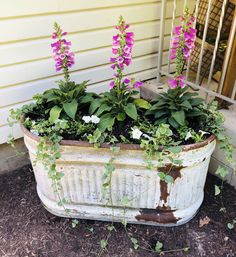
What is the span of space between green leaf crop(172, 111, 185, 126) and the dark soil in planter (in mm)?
717

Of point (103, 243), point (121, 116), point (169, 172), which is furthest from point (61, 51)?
point (103, 243)

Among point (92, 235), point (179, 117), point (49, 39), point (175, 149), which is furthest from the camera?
point (49, 39)

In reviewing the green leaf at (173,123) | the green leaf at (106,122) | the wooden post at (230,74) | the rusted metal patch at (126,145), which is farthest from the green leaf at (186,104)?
the wooden post at (230,74)

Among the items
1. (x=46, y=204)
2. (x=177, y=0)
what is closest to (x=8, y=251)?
(x=46, y=204)

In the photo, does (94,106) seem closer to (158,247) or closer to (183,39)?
(183,39)

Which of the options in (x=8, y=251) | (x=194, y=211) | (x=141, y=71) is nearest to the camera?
(x=8, y=251)

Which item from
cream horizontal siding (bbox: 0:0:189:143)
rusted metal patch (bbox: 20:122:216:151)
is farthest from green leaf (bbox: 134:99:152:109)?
cream horizontal siding (bbox: 0:0:189:143)

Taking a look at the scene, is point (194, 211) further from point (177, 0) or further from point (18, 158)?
point (177, 0)

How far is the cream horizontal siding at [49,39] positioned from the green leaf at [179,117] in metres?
0.89

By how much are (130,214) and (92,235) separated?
0.28 m

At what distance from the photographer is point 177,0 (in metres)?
2.52

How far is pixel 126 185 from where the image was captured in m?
1.81

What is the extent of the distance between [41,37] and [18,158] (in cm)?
101

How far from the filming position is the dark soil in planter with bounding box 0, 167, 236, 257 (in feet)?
5.94
